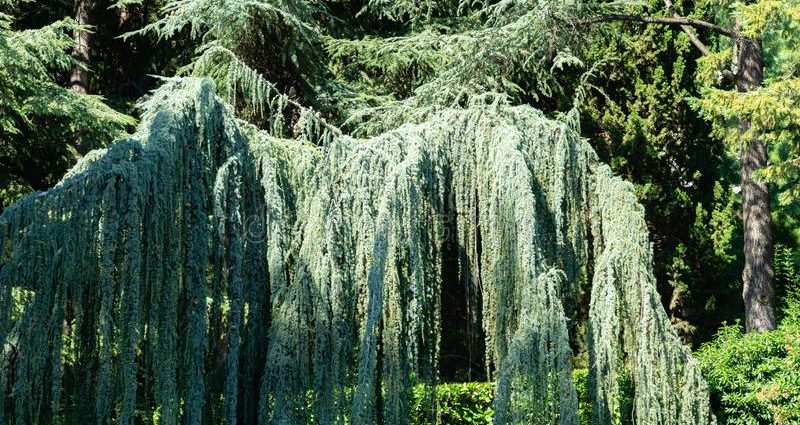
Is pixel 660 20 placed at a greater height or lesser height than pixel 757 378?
greater

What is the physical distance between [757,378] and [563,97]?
4.11 m

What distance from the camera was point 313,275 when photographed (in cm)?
600

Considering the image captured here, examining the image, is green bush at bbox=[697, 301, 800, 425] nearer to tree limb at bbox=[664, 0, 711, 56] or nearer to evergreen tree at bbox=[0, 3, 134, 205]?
tree limb at bbox=[664, 0, 711, 56]

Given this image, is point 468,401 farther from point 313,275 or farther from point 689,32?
point 689,32

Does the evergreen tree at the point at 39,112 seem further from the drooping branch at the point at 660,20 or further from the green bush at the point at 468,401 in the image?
the drooping branch at the point at 660,20

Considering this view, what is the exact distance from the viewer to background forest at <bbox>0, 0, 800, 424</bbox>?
31.8ft

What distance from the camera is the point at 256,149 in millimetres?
6512

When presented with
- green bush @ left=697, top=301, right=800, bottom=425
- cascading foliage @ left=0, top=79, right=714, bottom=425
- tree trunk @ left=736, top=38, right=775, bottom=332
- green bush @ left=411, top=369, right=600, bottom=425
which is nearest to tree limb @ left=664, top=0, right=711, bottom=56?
tree trunk @ left=736, top=38, right=775, bottom=332

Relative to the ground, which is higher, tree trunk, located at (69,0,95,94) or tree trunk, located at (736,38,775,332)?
tree trunk, located at (69,0,95,94)

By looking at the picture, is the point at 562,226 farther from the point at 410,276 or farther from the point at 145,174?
the point at 145,174

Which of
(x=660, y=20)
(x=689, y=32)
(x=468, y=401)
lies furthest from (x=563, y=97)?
(x=468, y=401)

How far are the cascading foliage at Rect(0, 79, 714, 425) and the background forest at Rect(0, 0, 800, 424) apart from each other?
93.7 inches

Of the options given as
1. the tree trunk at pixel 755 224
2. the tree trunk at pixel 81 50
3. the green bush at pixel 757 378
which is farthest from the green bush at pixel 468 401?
the tree trunk at pixel 81 50

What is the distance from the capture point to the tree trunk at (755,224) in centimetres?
1098
